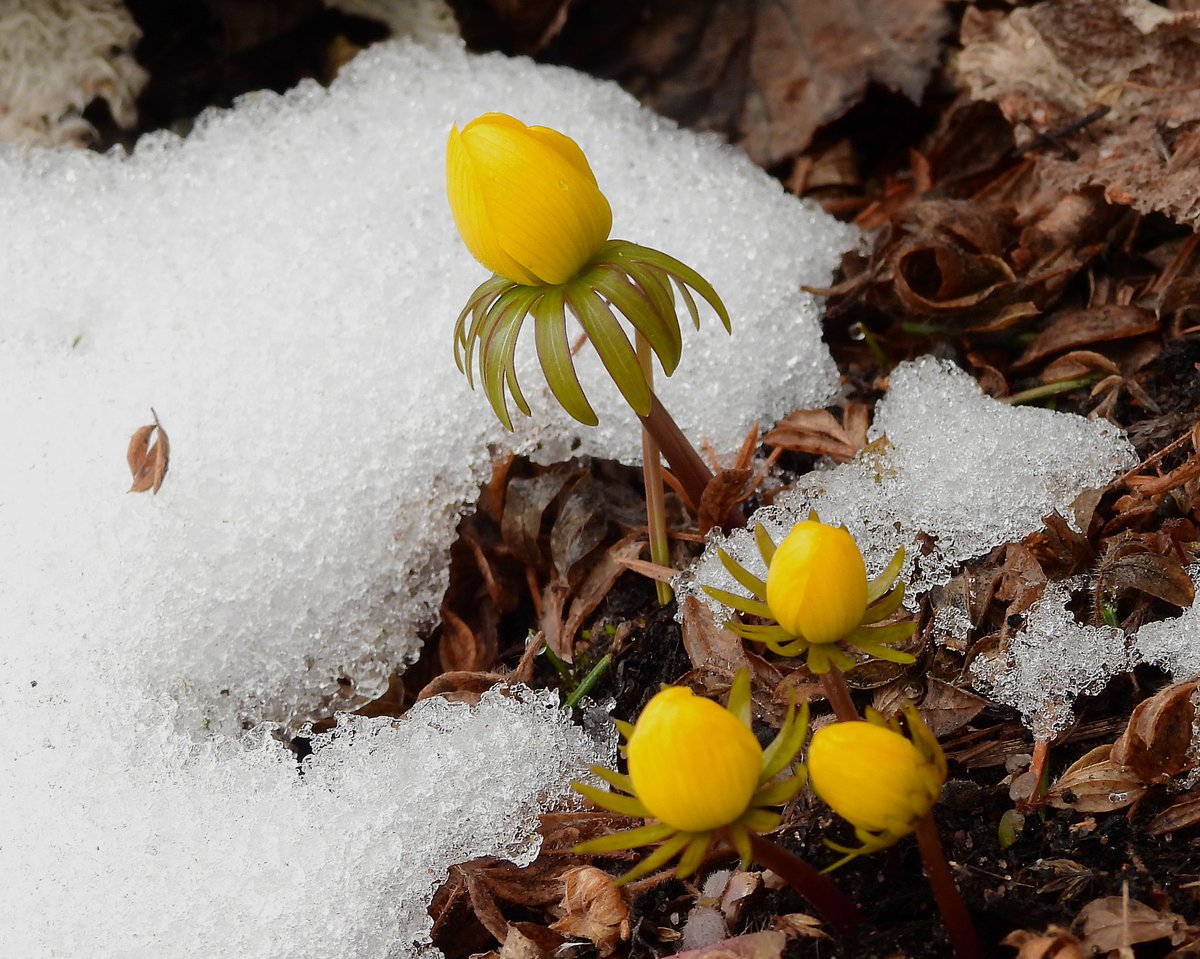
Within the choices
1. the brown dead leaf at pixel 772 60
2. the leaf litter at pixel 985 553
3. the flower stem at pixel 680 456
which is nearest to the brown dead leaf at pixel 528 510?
the leaf litter at pixel 985 553

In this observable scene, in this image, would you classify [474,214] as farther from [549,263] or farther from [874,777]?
[874,777]

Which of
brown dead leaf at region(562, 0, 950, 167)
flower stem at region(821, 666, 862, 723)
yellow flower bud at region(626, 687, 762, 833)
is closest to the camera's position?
yellow flower bud at region(626, 687, 762, 833)

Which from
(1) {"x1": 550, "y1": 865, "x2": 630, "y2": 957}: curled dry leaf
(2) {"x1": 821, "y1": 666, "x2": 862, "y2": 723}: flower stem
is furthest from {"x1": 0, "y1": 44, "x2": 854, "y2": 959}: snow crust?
(2) {"x1": 821, "y1": 666, "x2": 862, "y2": 723}: flower stem

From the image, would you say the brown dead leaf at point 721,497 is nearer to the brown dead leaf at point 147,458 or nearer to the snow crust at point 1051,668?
the snow crust at point 1051,668

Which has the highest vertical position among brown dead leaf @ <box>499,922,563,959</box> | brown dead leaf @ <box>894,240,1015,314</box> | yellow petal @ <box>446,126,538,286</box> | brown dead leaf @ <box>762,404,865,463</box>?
yellow petal @ <box>446,126,538,286</box>

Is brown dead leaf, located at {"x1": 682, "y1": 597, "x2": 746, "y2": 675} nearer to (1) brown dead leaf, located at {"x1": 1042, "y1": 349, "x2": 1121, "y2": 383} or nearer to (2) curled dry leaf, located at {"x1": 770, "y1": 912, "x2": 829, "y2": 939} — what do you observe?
(2) curled dry leaf, located at {"x1": 770, "y1": 912, "x2": 829, "y2": 939}
